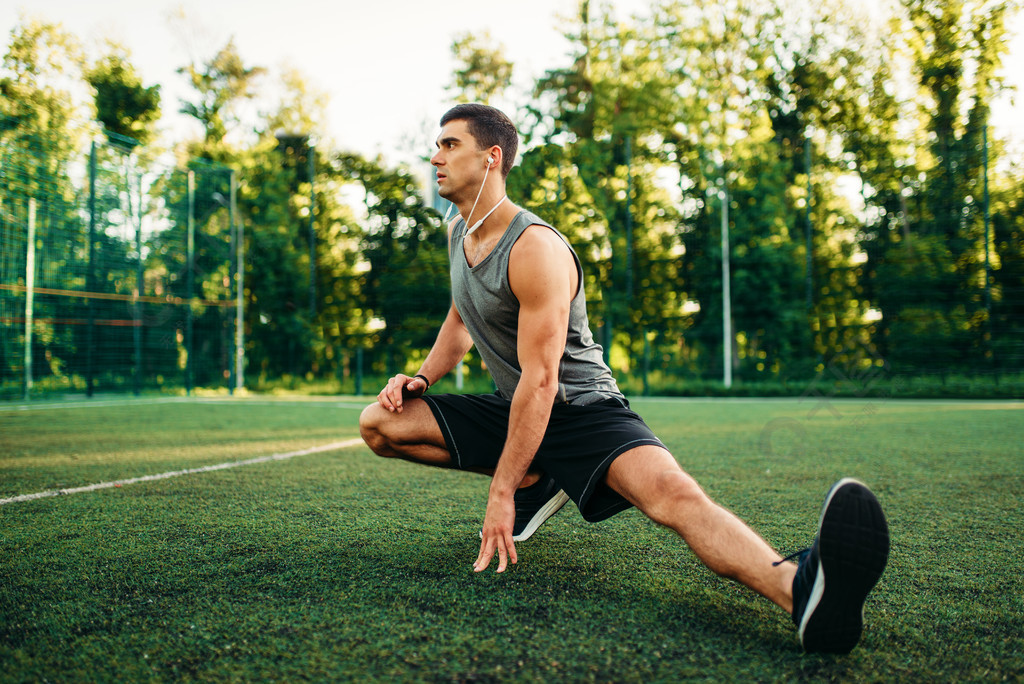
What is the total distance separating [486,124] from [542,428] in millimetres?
914

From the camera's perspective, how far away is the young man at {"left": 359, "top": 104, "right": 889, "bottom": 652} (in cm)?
139

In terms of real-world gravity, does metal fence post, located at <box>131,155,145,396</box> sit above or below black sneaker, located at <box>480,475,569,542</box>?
above

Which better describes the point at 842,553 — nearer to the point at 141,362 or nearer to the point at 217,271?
the point at 141,362

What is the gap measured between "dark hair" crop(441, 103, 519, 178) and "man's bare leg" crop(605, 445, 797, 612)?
3.27 feet

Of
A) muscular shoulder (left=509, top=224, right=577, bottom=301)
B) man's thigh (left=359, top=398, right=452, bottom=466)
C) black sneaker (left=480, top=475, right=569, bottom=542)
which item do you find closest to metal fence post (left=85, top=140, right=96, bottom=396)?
man's thigh (left=359, top=398, right=452, bottom=466)

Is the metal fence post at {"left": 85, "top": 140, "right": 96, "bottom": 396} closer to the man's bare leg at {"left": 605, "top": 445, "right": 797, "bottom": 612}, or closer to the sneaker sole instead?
the sneaker sole

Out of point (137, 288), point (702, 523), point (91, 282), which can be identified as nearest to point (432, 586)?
point (702, 523)

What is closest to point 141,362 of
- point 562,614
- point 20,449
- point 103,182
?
point 103,182

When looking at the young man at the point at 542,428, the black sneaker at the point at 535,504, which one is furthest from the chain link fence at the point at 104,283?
the black sneaker at the point at 535,504

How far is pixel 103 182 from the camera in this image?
12.1 m

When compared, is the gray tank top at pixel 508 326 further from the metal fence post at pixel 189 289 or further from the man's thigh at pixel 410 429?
the metal fence post at pixel 189 289

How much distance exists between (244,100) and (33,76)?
565cm

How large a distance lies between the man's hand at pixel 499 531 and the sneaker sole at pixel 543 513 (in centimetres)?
34

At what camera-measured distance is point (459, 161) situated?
2100 mm
